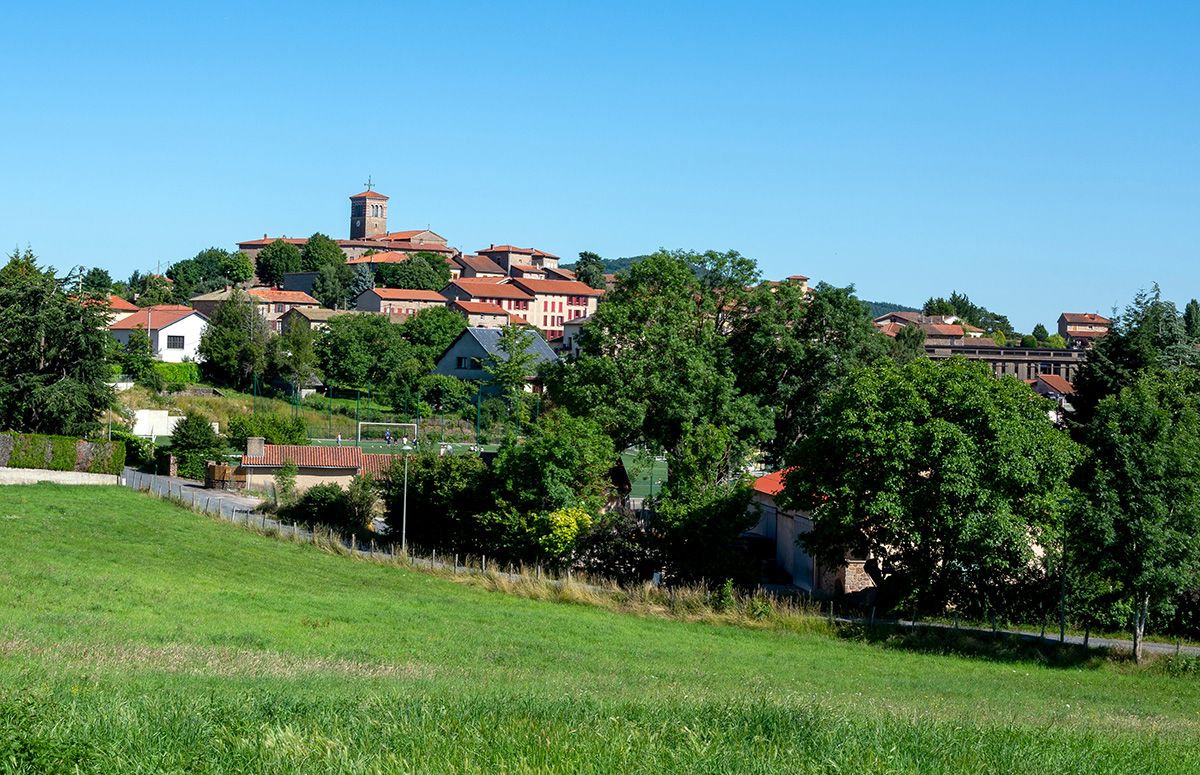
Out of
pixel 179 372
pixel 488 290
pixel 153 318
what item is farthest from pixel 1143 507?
pixel 488 290

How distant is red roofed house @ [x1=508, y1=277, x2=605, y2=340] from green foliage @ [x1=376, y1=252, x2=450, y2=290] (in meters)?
10.4

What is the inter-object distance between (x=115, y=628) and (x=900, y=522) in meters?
20.6

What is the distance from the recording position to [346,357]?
93.8 m

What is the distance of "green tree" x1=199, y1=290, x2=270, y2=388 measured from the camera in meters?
89.8

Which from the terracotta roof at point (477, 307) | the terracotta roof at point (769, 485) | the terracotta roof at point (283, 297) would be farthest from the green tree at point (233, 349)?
the terracotta roof at point (769, 485)

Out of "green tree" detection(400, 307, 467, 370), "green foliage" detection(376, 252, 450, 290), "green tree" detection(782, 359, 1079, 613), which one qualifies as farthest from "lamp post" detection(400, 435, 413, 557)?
"green foliage" detection(376, 252, 450, 290)

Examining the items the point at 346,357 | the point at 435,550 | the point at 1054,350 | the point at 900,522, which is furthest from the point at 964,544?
the point at 1054,350

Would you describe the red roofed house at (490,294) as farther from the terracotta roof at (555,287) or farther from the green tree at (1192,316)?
the green tree at (1192,316)

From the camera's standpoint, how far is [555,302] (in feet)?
522

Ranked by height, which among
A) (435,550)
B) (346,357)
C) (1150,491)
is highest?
→ (346,357)

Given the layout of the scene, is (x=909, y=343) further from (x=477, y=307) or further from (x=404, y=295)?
(x=404, y=295)

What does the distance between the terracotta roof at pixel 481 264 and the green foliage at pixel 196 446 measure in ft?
405

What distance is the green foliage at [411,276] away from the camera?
152 m

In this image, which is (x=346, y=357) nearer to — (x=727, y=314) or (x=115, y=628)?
(x=727, y=314)
